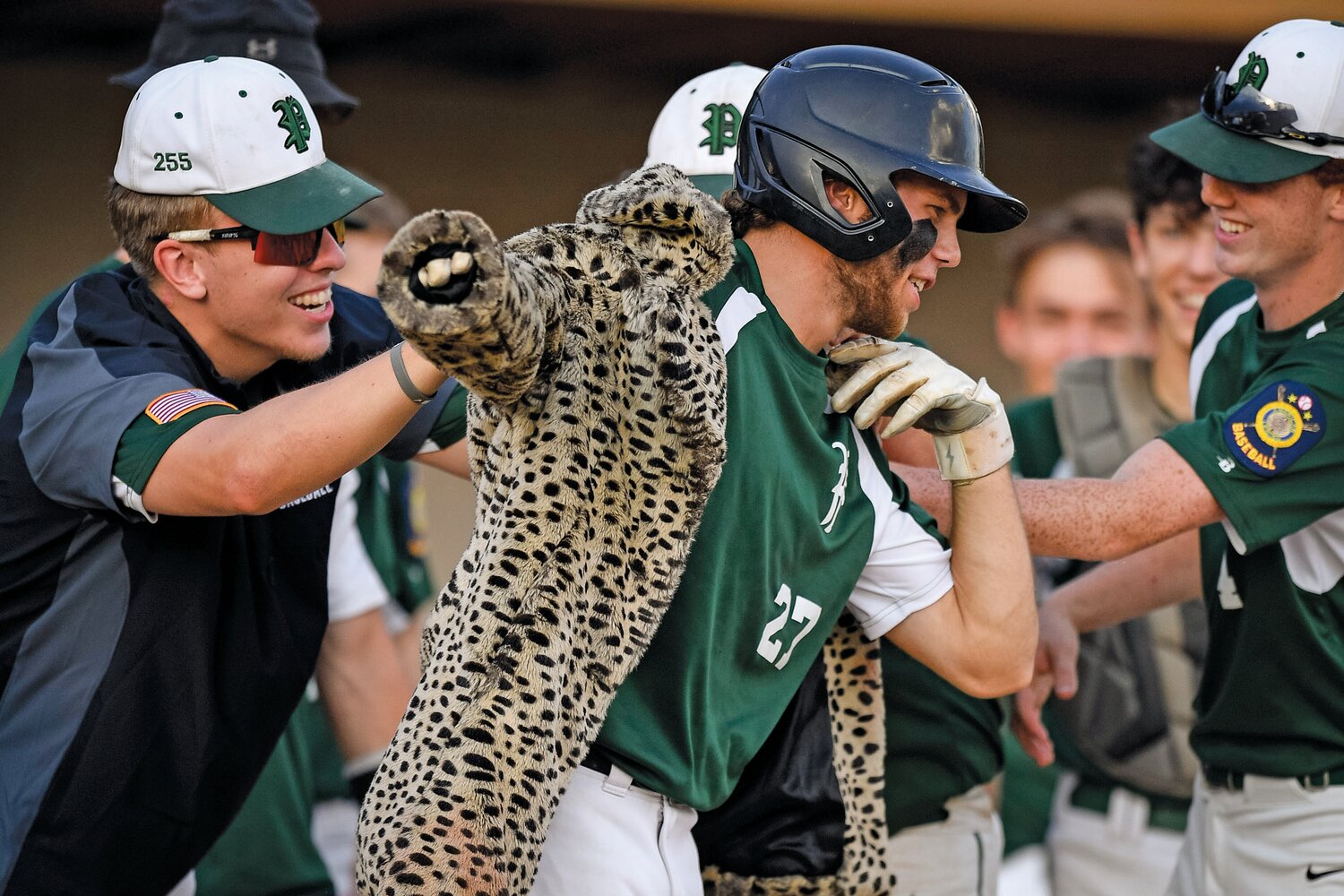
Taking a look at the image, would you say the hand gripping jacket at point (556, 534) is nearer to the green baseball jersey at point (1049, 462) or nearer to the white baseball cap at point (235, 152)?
the white baseball cap at point (235, 152)

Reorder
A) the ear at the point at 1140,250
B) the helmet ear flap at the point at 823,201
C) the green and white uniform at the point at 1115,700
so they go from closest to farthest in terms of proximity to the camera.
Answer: the helmet ear flap at the point at 823,201 < the green and white uniform at the point at 1115,700 < the ear at the point at 1140,250

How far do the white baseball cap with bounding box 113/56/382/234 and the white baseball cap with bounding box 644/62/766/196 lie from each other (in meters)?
0.80

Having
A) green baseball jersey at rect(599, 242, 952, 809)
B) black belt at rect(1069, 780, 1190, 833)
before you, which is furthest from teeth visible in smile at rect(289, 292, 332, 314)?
black belt at rect(1069, 780, 1190, 833)

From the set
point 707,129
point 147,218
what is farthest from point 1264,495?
point 147,218

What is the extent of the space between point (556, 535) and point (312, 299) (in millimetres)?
1092

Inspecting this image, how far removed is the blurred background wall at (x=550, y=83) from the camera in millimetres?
6988

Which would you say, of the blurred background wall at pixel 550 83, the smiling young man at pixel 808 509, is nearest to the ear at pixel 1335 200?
the smiling young man at pixel 808 509

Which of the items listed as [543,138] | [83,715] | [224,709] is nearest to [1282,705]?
[224,709]

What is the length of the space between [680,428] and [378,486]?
265cm

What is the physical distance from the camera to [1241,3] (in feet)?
22.8

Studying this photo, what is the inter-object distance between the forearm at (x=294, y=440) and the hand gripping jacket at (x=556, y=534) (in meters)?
0.17

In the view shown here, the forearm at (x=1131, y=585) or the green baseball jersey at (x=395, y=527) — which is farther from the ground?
the forearm at (x=1131, y=585)

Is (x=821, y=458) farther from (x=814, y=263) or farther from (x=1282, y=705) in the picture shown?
(x=1282, y=705)

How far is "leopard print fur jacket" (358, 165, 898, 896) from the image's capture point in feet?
8.30
